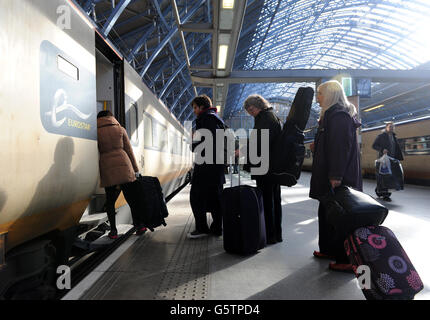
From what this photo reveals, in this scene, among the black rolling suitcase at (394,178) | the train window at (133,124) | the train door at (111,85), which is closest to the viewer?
the train door at (111,85)

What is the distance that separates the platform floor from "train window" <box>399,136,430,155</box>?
528cm

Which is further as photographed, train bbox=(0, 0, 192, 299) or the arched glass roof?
the arched glass roof

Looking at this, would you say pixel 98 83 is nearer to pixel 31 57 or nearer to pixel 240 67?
pixel 31 57

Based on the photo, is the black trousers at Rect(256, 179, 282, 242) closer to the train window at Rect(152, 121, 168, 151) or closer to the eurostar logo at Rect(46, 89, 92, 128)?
the eurostar logo at Rect(46, 89, 92, 128)

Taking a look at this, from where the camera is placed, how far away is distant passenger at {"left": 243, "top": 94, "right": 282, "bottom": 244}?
309 cm

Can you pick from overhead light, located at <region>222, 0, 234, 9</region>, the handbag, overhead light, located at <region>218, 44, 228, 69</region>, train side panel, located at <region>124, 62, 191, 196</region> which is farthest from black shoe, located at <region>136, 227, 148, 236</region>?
overhead light, located at <region>218, 44, 228, 69</region>

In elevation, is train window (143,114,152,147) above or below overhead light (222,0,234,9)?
below

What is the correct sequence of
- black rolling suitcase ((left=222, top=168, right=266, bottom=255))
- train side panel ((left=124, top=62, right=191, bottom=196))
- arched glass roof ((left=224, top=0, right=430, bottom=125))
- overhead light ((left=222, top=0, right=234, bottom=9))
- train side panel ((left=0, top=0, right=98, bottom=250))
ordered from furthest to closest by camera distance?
arched glass roof ((left=224, top=0, right=430, bottom=125)) < overhead light ((left=222, top=0, right=234, bottom=9)) < train side panel ((left=124, top=62, right=191, bottom=196)) < black rolling suitcase ((left=222, top=168, right=266, bottom=255)) < train side panel ((left=0, top=0, right=98, bottom=250))

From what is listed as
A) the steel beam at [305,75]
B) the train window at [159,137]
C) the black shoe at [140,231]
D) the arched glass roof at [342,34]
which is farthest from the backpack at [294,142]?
the arched glass roof at [342,34]

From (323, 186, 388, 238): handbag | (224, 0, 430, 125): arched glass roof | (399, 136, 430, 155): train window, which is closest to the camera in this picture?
(323, 186, 388, 238): handbag

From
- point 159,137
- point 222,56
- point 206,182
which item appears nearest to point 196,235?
point 206,182

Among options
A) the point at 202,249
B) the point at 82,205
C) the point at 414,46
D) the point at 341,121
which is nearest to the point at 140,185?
the point at 82,205

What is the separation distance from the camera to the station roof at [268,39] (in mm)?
9242

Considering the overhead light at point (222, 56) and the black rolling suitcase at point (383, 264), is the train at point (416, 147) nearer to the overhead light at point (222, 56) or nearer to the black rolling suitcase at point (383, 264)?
the overhead light at point (222, 56)
